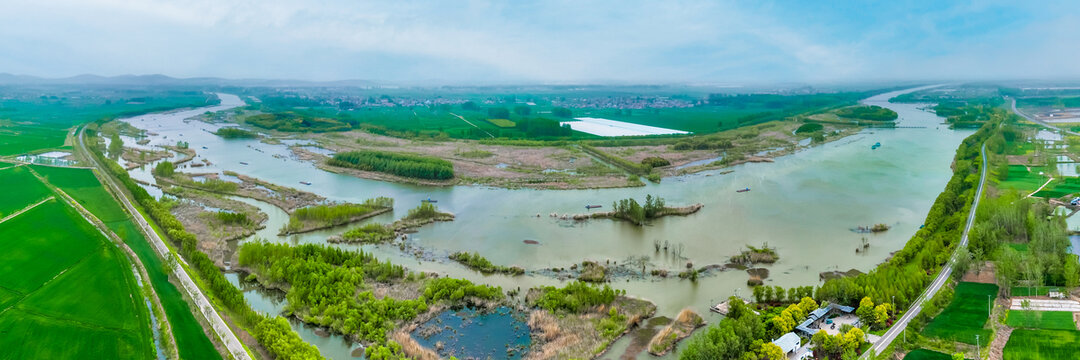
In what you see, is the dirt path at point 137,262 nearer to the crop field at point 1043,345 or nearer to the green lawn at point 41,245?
the green lawn at point 41,245

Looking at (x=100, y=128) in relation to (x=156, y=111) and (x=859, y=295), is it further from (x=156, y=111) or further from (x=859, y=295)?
(x=859, y=295)

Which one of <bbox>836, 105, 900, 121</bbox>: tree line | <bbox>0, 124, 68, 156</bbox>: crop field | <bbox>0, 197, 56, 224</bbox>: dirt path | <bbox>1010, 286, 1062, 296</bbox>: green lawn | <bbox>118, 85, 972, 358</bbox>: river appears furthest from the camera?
<bbox>836, 105, 900, 121</bbox>: tree line

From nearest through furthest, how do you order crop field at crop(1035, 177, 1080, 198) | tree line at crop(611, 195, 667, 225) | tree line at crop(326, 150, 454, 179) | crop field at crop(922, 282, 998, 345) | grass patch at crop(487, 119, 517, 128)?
1. crop field at crop(922, 282, 998, 345)
2. tree line at crop(611, 195, 667, 225)
3. crop field at crop(1035, 177, 1080, 198)
4. tree line at crop(326, 150, 454, 179)
5. grass patch at crop(487, 119, 517, 128)

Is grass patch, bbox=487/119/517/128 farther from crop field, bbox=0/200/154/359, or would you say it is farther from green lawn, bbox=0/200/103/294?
crop field, bbox=0/200/154/359

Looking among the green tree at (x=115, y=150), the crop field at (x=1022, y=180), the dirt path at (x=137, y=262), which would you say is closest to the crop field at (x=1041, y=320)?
the crop field at (x=1022, y=180)

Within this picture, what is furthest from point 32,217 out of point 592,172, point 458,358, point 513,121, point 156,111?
point 156,111

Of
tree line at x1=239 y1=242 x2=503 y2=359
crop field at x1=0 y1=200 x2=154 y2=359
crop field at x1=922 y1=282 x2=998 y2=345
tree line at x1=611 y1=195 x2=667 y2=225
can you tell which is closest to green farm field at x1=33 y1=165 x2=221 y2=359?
crop field at x1=0 y1=200 x2=154 y2=359

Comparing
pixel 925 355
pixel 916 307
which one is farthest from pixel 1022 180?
pixel 925 355

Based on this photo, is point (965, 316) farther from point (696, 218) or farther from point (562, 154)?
point (562, 154)
